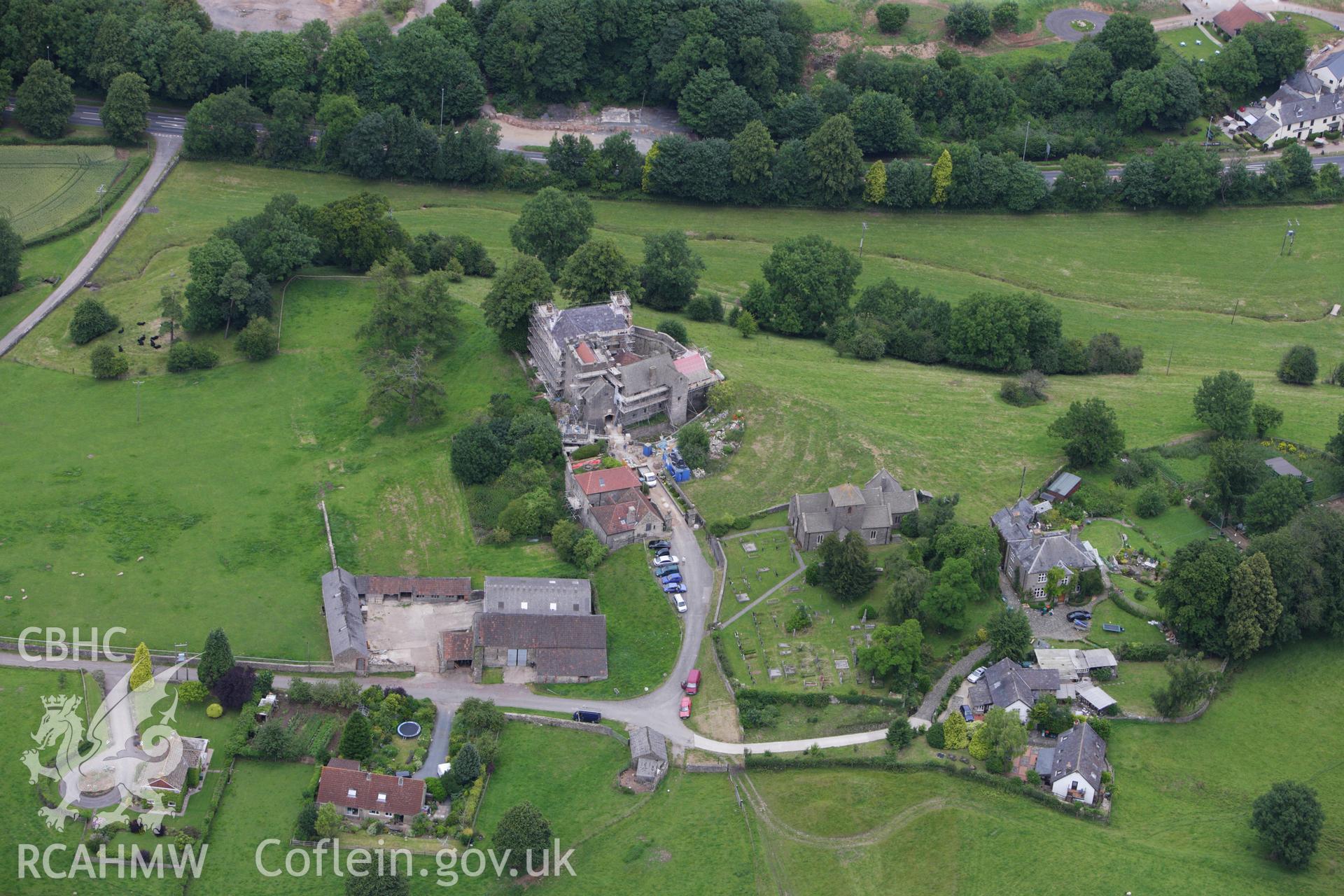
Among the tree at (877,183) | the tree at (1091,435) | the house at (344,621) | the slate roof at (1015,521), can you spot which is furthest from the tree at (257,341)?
the tree at (877,183)

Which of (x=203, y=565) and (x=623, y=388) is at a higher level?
(x=623, y=388)

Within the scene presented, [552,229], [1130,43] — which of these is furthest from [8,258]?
[1130,43]

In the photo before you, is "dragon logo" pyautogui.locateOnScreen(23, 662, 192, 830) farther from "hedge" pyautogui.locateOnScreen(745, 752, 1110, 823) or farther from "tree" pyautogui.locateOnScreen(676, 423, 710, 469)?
"tree" pyautogui.locateOnScreen(676, 423, 710, 469)

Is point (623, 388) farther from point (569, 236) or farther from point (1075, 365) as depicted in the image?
point (1075, 365)

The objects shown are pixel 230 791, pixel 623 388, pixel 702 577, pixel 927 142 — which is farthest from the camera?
pixel 927 142

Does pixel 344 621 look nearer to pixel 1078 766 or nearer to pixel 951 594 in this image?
pixel 951 594

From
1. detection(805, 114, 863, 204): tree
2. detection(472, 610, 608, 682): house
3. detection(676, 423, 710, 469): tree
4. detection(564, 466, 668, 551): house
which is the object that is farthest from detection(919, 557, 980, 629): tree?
detection(805, 114, 863, 204): tree

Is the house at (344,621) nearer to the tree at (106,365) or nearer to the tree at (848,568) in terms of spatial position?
the tree at (848,568)

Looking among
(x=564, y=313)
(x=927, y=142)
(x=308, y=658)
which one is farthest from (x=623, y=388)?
(x=927, y=142)
